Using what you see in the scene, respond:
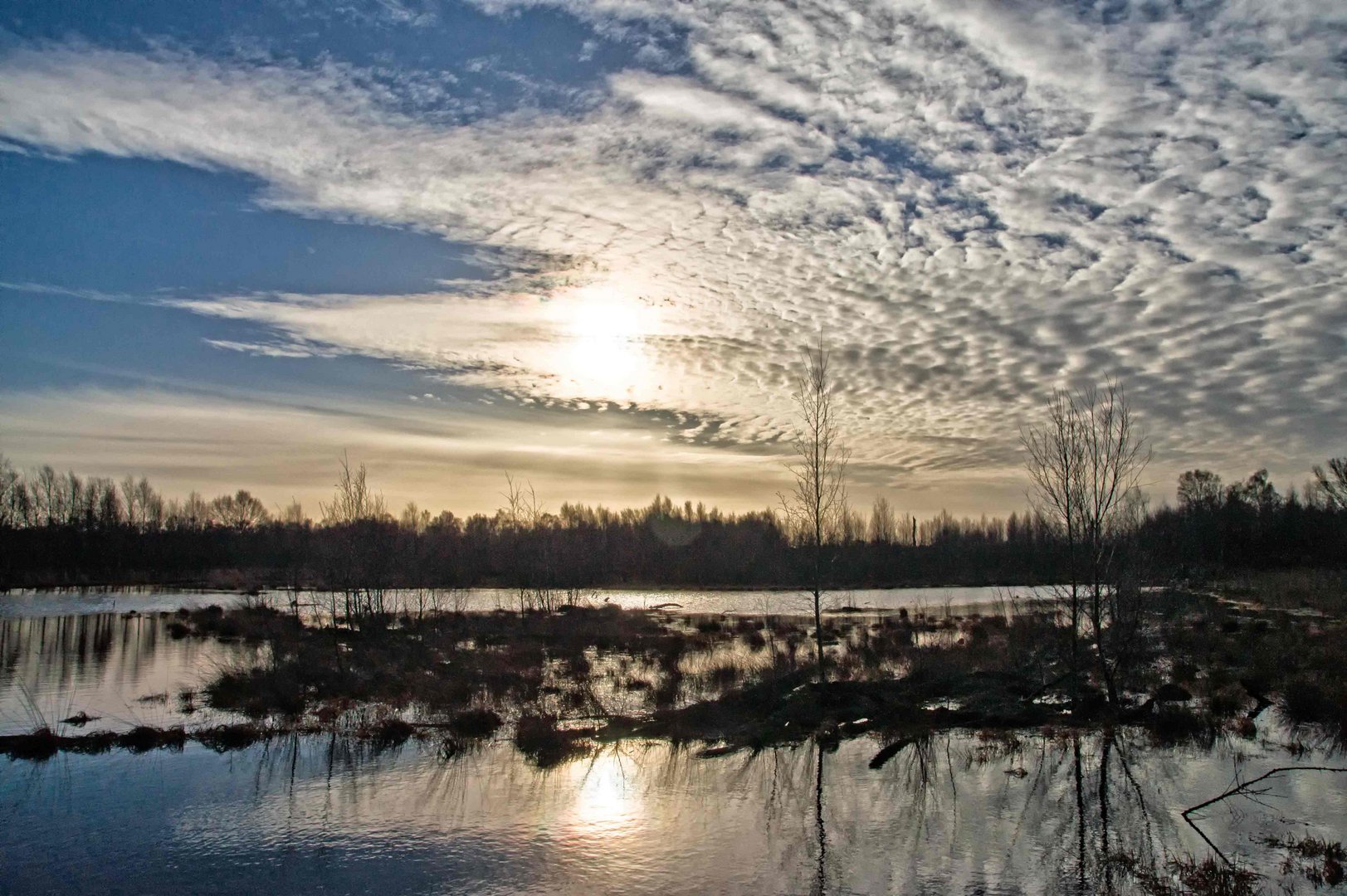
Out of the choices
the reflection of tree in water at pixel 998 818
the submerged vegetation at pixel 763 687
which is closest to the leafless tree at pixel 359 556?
the submerged vegetation at pixel 763 687

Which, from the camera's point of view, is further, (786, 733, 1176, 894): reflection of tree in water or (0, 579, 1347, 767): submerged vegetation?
(0, 579, 1347, 767): submerged vegetation

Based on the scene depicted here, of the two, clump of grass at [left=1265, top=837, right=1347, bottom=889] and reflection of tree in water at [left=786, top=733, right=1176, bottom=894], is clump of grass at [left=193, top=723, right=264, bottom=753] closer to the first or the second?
reflection of tree in water at [left=786, top=733, right=1176, bottom=894]

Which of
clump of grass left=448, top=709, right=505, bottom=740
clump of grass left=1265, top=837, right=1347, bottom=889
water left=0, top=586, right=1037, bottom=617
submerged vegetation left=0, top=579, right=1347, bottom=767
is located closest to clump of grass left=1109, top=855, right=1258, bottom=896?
clump of grass left=1265, top=837, right=1347, bottom=889

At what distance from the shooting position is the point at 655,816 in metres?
10.9

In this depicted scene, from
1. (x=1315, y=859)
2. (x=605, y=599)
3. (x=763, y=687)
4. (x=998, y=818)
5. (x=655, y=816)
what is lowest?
(x=605, y=599)

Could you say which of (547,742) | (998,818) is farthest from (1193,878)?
(547,742)

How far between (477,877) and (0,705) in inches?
629

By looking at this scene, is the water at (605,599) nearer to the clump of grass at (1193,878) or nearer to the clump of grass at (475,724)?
the clump of grass at (475,724)

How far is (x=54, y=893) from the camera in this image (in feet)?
28.0

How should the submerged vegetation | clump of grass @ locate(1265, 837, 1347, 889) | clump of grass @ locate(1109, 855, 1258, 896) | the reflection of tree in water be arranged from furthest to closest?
the submerged vegetation
the reflection of tree in water
clump of grass @ locate(1265, 837, 1347, 889)
clump of grass @ locate(1109, 855, 1258, 896)

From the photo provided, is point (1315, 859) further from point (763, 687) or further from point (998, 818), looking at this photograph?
point (763, 687)

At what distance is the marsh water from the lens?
8820mm

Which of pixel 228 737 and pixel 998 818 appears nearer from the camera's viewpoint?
pixel 998 818

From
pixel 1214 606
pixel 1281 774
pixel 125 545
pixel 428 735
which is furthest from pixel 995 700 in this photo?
pixel 125 545
